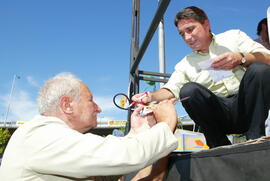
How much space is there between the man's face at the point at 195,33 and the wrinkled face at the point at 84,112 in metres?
0.84

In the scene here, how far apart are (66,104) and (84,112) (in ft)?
0.37

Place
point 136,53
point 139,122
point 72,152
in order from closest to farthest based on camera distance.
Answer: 1. point 72,152
2. point 139,122
3. point 136,53

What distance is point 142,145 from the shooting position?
1.05 meters

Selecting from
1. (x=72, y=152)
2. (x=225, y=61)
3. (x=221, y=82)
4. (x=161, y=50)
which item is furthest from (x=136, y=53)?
(x=161, y=50)

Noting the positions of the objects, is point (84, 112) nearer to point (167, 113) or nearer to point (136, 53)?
point (167, 113)

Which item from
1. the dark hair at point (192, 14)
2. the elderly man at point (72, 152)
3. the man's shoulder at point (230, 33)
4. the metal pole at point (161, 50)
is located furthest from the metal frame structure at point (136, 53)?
the metal pole at point (161, 50)

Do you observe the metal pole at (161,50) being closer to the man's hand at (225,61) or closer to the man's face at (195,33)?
the man's face at (195,33)

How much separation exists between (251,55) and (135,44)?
1523 mm

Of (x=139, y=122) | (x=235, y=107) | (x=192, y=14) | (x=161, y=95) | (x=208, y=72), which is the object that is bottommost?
(x=139, y=122)

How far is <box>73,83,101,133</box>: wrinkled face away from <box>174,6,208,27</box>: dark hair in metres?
0.89

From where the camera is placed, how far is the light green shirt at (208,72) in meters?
1.74

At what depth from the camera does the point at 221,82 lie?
1.78 m

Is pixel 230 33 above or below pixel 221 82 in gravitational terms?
above

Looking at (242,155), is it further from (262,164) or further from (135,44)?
(135,44)
